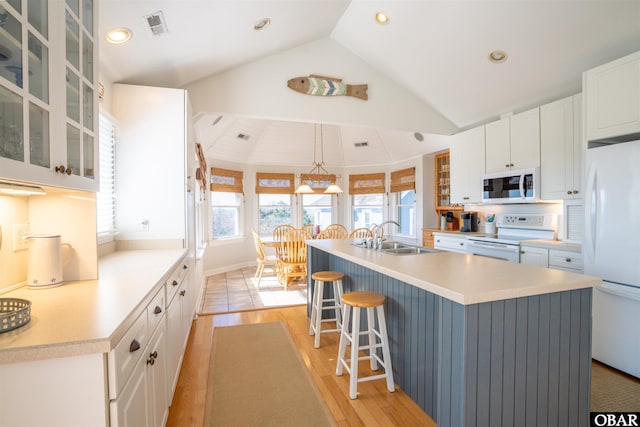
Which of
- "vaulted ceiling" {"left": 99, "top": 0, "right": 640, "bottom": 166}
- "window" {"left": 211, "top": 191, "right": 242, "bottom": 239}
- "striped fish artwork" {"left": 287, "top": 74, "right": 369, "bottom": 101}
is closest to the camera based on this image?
"vaulted ceiling" {"left": 99, "top": 0, "right": 640, "bottom": 166}

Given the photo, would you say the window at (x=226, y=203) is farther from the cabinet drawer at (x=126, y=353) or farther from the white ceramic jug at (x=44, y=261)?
the cabinet drawer at (x=126, y=353)

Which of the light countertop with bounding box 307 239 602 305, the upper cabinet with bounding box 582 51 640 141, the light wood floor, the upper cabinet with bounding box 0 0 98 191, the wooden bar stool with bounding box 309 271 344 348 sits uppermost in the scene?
the upper cabinet with bounding box 582 51 640 141

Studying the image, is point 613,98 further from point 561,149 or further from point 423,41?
point 423,41

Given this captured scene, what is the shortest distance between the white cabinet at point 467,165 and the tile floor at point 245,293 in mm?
2684

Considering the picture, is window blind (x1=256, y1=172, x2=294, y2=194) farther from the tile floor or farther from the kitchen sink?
the kitchen sink

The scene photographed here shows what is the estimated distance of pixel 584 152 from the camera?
2.69 m

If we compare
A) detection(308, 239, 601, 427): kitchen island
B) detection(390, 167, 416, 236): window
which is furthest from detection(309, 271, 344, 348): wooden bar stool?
detection(390, 167, 416, 236): window

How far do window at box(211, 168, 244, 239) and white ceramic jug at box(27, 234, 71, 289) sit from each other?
15.1ft

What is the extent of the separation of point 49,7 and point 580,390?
2.93 m

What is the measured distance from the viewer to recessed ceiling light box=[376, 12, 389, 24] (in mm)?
3357

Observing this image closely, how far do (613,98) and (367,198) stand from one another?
505 cm

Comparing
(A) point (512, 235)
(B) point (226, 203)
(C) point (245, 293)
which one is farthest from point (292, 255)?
(A) point (512, 235)

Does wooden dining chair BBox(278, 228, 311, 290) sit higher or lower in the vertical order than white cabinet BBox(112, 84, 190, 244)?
lower

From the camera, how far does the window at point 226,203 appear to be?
621cm
